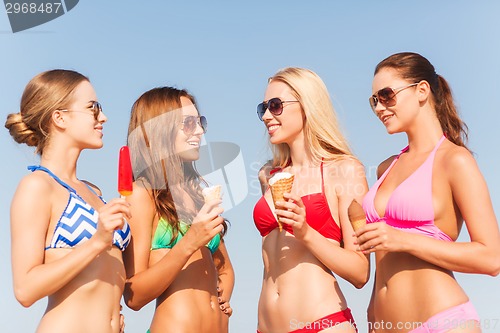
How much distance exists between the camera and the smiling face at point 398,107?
7.16 m

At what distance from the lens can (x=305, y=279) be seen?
7285 millimetres

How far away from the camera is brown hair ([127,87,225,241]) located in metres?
7.69

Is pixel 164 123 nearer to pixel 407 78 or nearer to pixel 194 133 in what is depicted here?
pixel 194 133

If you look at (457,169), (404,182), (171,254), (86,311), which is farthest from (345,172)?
(86,311)

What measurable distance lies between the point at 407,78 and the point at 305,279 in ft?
7.94

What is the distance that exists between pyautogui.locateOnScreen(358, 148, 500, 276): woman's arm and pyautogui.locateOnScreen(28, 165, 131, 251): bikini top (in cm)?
267

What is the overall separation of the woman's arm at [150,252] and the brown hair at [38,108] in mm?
1187

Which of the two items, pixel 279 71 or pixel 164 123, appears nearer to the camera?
pixel 164 123

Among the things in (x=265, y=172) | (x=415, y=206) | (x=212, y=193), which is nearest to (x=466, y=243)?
(x=415, y=206)

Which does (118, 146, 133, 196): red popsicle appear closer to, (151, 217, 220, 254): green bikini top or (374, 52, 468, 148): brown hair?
(151, 217, 220, 254): green bikini top

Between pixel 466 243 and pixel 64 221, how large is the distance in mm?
3852

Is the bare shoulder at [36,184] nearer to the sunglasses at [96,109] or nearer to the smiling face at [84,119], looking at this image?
the smiling face at [84,119]

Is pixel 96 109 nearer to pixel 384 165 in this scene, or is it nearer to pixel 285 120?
pixel 285 120

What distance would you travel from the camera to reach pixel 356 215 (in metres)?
6.76
